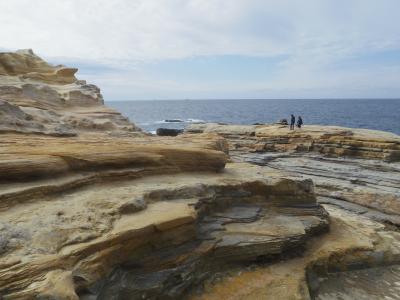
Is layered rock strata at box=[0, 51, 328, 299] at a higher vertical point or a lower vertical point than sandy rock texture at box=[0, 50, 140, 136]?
lower

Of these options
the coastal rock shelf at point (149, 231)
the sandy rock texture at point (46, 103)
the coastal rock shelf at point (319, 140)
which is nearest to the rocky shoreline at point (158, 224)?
the coastal rock shelf at point (149, 231)

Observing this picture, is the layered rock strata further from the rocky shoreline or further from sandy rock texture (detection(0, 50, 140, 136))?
sandy rock texture (detection(0, 50, 140, 136))

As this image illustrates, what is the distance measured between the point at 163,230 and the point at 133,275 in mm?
1320

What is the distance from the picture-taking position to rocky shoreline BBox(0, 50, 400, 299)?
27.4 ft

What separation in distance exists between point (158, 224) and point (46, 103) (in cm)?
1471

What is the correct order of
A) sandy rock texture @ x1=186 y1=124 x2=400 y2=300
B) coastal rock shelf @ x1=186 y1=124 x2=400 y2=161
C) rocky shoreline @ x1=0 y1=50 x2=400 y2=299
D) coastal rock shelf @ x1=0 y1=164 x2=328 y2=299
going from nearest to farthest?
coastal rock shelf @ x1=0 y1=164 x2=328 y2=299 → rocky shoreline @ x1=0 y1=50 x2=400 y2=299 → sandy rock texture @ x1=186 y1=124 x2=400 y2=300 → coastal rock shelf @ x1=186 y1=124 x2=400 y2=161

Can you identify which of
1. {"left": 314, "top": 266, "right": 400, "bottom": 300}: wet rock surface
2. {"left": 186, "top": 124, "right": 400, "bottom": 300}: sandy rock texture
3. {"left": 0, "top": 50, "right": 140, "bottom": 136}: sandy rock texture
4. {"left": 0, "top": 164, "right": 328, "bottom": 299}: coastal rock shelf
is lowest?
{"left": 314, "top": 266, "right": 400, "bottom": 300}: wet rock surface

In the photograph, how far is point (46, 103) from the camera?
21.8 m

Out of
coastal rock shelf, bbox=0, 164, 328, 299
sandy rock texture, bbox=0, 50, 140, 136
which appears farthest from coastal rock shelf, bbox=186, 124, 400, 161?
coastal rock shelf, bbox=0, 164, 328, 299

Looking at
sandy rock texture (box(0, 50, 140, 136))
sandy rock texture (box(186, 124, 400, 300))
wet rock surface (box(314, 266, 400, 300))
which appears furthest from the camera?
sandy rock texture (box(0, 50, 140, 136))

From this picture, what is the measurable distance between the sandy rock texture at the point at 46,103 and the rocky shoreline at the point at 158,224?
16cm

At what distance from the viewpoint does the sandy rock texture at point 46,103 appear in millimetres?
16031

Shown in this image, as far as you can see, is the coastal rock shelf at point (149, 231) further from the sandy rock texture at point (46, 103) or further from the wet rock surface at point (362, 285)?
the sandy rock texture at point (46, 103)

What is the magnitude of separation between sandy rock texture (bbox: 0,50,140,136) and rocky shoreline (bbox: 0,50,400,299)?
0.16m
